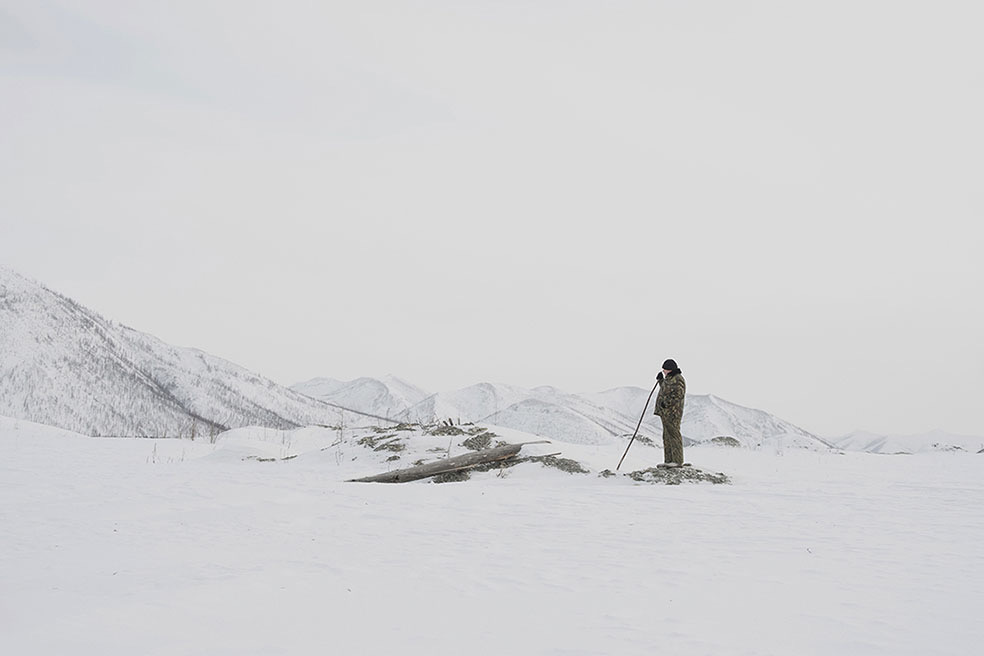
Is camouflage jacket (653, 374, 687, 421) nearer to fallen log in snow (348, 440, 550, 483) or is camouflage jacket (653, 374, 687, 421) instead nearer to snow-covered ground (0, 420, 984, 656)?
snow-covered ground (0, 420, 984, 656)

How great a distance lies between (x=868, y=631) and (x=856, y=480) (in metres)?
9.92

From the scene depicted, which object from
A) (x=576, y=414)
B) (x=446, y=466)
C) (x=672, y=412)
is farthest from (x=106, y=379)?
(x=672, y=412)

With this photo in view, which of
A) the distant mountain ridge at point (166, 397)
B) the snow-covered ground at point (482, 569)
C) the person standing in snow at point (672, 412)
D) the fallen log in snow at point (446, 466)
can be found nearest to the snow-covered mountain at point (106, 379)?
the distant mountain ridge at point (166, 397)

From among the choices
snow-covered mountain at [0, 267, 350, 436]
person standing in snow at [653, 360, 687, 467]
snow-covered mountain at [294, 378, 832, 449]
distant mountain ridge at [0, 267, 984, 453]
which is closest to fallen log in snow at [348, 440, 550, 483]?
person standing in snow at [653, 360, 687, 467]

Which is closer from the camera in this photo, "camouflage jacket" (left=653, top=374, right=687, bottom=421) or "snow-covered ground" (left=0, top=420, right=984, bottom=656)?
"snow-covered ground" (left=0, top=420, right=984, bottom=656)

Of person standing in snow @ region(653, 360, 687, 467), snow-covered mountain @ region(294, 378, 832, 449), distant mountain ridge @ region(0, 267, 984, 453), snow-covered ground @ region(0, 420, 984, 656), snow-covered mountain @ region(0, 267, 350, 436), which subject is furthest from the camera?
snow-covered mountain @ region(0, 267, 350, 436)

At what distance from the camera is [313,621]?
12.5ft

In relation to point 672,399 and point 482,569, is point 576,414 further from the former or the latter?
point 482,569

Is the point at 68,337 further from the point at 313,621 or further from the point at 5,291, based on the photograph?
the point at 313,621

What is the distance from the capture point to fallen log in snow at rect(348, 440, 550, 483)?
12078 mm

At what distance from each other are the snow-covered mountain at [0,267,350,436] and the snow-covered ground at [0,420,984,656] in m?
86.9

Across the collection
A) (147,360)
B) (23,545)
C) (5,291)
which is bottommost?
(23,545)

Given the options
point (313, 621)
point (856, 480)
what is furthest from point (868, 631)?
point (856, 480)

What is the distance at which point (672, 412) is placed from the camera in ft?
40.5
